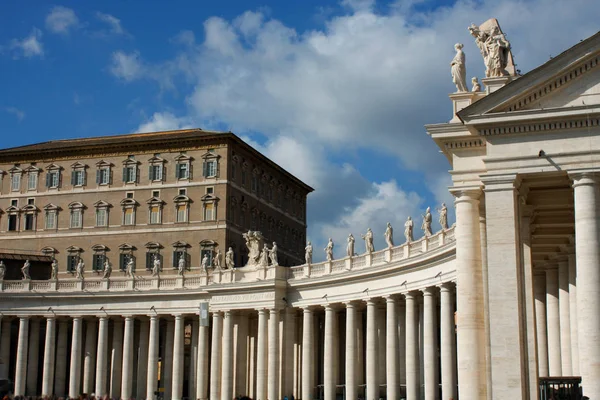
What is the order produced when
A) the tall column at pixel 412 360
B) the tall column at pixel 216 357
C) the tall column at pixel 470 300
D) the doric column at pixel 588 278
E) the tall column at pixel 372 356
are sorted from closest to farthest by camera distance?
the doric column at pixel 588 278 → the tall column at pixel 470 300 → the tall column at pixel 412 360 → the tall column at pixel 372 356 → the tall column at pixel 216 357

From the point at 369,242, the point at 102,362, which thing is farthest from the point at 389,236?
the point at 102,362

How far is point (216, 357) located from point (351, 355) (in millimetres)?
18977

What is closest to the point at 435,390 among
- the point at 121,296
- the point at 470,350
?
the point at 470,350

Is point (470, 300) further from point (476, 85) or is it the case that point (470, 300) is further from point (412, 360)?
point (412, 360)

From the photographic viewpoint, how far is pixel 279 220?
442 ft

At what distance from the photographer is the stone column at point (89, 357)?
10594 centimetres

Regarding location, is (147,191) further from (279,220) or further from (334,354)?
(334,354)

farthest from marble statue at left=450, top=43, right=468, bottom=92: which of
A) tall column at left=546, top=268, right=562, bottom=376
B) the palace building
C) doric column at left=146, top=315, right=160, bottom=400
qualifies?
doric column at left=146, top=315, right=160, bottom=400

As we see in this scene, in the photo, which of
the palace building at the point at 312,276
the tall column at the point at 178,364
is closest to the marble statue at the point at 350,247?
the palace building at the point at 312,276

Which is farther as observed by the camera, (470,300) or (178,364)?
(178,364)

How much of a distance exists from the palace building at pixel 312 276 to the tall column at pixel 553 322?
130 millimetres

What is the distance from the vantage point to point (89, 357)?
107062 mm

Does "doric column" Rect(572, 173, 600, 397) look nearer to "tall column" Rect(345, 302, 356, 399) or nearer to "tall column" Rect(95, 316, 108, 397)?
"tall column" Rect(345, 302, 356, 399)

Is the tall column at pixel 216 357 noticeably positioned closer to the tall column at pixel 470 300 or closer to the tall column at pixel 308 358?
the tall column at pixel 308 358
